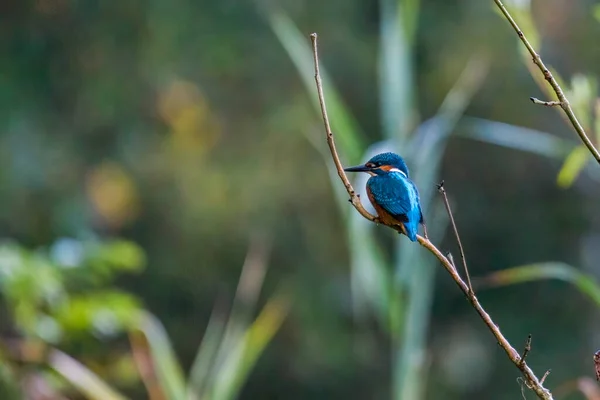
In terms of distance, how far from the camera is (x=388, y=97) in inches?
77.0

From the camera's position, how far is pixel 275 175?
644cm

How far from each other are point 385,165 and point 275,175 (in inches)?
189

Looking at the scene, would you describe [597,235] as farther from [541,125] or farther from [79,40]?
[79,40]

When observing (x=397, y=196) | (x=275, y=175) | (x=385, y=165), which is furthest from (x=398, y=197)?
(x=275, y=175)

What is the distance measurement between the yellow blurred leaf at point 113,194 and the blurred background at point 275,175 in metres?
0.01

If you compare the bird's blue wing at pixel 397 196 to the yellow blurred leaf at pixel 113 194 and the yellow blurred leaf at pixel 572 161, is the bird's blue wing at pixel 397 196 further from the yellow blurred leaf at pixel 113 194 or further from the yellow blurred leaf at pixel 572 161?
the yellow blurred leaf at pixel 113 194

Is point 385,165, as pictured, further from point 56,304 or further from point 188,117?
point 188,117

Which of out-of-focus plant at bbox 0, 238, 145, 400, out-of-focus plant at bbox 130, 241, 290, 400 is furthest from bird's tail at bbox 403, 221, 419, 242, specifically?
out-of-focus plant at bbox 0, 238, 145, 400

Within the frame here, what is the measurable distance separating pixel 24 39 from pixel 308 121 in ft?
6.86

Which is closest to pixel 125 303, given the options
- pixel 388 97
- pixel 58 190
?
pixel 388 97

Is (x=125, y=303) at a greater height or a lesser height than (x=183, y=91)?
lesser

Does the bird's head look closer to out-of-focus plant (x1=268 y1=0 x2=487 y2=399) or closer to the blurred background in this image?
out-of-focus plant (x1=268 y1=0 x2=487 y2=399)

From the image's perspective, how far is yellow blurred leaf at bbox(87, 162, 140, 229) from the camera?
6480 mm

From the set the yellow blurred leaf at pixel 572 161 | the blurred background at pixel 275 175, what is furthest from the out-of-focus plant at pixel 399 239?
the blurred background at pixel 275 175
